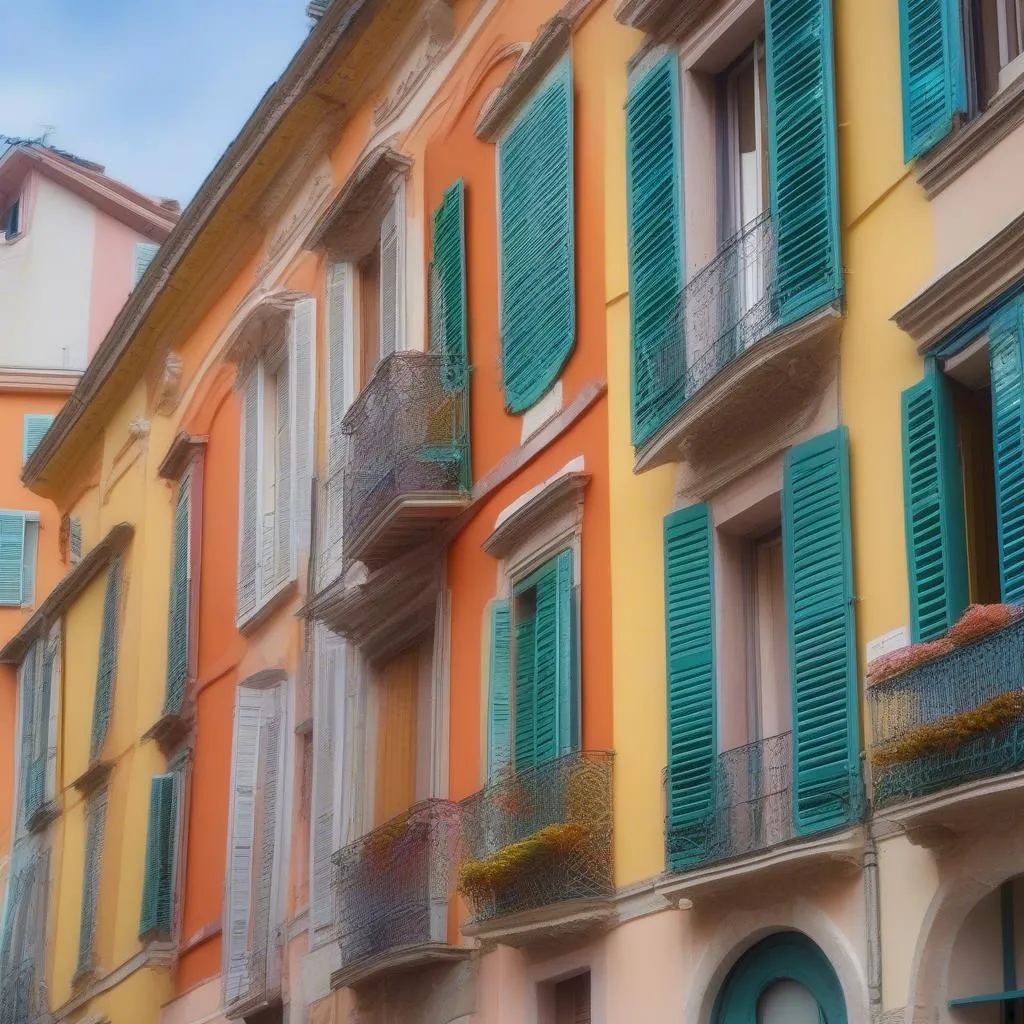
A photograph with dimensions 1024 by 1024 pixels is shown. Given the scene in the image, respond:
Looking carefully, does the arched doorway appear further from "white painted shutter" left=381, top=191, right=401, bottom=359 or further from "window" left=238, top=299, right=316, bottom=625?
"window" left=238, top=299, right=316, bottom=625

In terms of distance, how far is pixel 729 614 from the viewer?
12977mm

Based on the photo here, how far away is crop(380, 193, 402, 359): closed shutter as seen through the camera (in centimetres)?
1861

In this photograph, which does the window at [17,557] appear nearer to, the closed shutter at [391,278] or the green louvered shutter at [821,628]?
the closed shutter at [391,278]

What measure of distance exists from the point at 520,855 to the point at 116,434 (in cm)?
1509

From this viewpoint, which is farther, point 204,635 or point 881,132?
point 204,635

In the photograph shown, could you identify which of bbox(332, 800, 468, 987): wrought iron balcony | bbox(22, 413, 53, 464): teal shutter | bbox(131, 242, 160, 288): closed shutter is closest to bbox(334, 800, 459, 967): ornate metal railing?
bbox(332, 800, 468, 987): wrought iron balcony

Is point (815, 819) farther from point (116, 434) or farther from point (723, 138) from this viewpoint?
point (116, 434)

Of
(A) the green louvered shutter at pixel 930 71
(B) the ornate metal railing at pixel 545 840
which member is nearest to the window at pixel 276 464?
(B) the ornate metal railing at pixel 545 840

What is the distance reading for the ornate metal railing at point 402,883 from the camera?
15.8 metres

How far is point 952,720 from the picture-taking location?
1012cm

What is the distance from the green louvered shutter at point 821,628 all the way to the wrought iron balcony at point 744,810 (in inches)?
9.4

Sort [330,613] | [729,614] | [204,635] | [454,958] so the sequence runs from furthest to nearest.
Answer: [204,635] → [330,613] → [454,958] → [729,614]

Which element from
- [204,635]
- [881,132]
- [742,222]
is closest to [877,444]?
[881,132]

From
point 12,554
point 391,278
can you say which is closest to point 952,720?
point 391,278
